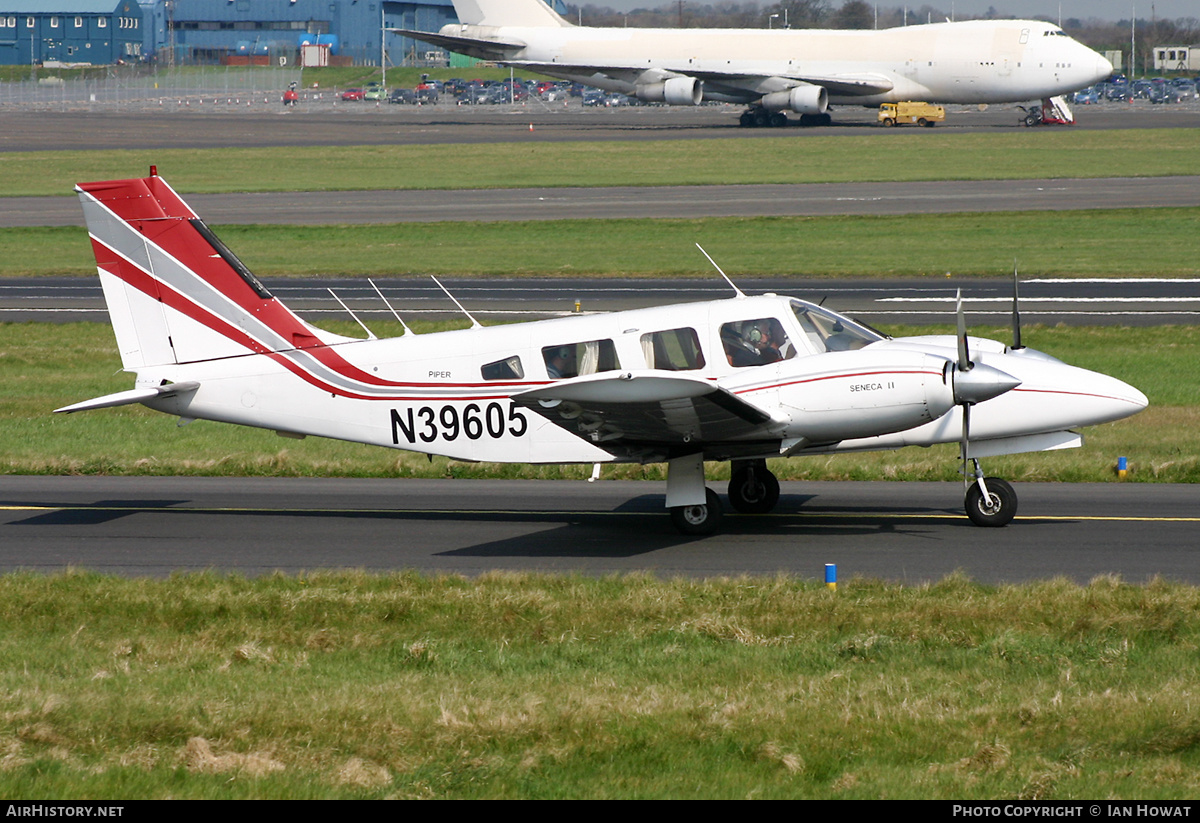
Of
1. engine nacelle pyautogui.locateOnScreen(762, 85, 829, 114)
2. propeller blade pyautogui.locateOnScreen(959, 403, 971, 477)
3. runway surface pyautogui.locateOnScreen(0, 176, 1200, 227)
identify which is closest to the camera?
propeller blade pyautogui.locateOnScreen(959, 403, 971, 477)

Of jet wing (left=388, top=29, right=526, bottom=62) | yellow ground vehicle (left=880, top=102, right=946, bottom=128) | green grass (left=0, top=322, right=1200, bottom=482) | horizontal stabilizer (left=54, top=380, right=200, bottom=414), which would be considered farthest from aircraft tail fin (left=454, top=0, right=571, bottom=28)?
horizontal stabilizer (left=54, top=380, right=200, bottom=414)

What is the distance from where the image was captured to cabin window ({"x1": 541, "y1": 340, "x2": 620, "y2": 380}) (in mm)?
13773

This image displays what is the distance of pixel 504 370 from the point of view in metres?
14.2

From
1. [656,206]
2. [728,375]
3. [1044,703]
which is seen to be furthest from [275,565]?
[656,206]

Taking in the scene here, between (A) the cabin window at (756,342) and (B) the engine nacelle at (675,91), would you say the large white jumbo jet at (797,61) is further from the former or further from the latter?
(A) the cabin window at (756,342)

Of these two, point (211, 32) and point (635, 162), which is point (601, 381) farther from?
point (211, 32)

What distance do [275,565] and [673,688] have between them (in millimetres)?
5559

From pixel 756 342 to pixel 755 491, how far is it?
214cm

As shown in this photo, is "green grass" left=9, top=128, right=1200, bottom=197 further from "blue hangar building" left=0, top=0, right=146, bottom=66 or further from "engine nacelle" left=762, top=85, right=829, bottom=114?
"blue hangar building" left=0, top=0, right=146, bottom=66

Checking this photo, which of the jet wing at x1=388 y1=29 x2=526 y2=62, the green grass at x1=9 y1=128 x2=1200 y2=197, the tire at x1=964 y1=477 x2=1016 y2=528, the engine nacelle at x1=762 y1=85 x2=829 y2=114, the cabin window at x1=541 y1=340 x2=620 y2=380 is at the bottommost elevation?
the tire at x1=964 y1=477 x2=1016 y2=528

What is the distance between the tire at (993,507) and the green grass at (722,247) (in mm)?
22270

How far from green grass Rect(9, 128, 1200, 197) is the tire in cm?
4553

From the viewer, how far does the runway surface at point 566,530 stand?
12.6 metres

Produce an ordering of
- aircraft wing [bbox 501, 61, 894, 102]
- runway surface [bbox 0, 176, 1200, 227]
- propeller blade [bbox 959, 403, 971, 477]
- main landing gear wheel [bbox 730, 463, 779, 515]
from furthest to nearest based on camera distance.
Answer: aircraft wing [bbox 501, 61, 894, 102] < runway surface [bbox 0, 176, 1200, 227] < main landing gear wheel [bbox 730, 463, 779, 515] < propeller blade [bbox 959, 403, 971, 477]
